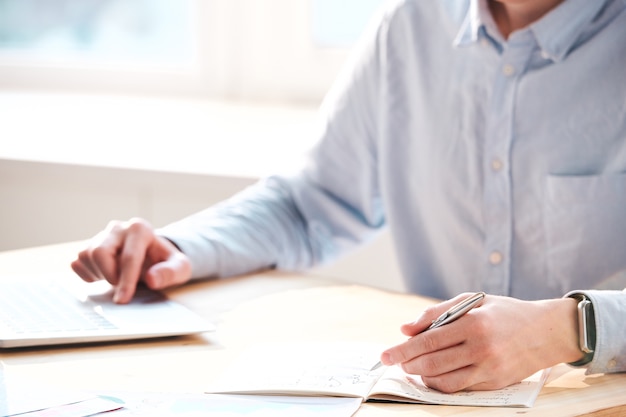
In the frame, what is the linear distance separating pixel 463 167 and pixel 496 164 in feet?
0.21

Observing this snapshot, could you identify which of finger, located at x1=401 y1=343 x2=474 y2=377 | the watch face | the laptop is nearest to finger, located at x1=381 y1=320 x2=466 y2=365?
finger, located at x1=401 y1=343 x2=474 y2=377

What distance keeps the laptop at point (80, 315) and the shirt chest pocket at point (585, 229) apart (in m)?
0.46

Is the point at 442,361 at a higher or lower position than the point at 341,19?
lower

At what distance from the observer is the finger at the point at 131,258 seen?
1.23m

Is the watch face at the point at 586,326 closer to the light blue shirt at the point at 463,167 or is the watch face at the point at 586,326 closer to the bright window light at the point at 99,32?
the light blue shirt at the point at 463,167

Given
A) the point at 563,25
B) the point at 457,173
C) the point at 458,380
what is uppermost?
the point at 563,25

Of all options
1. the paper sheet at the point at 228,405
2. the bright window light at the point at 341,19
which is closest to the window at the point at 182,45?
the bright window light at the point at 341,19

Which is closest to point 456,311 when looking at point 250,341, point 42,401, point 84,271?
point 250,341

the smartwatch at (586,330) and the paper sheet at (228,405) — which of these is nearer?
the paper sheet at (228,405)

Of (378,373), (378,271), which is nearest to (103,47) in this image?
(378,271)

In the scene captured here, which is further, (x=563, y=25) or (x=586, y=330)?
(x=563, y=25)

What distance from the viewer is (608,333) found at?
3.41ft

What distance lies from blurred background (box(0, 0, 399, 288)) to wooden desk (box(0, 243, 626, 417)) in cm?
55

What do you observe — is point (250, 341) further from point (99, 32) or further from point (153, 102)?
point (99, 32)
